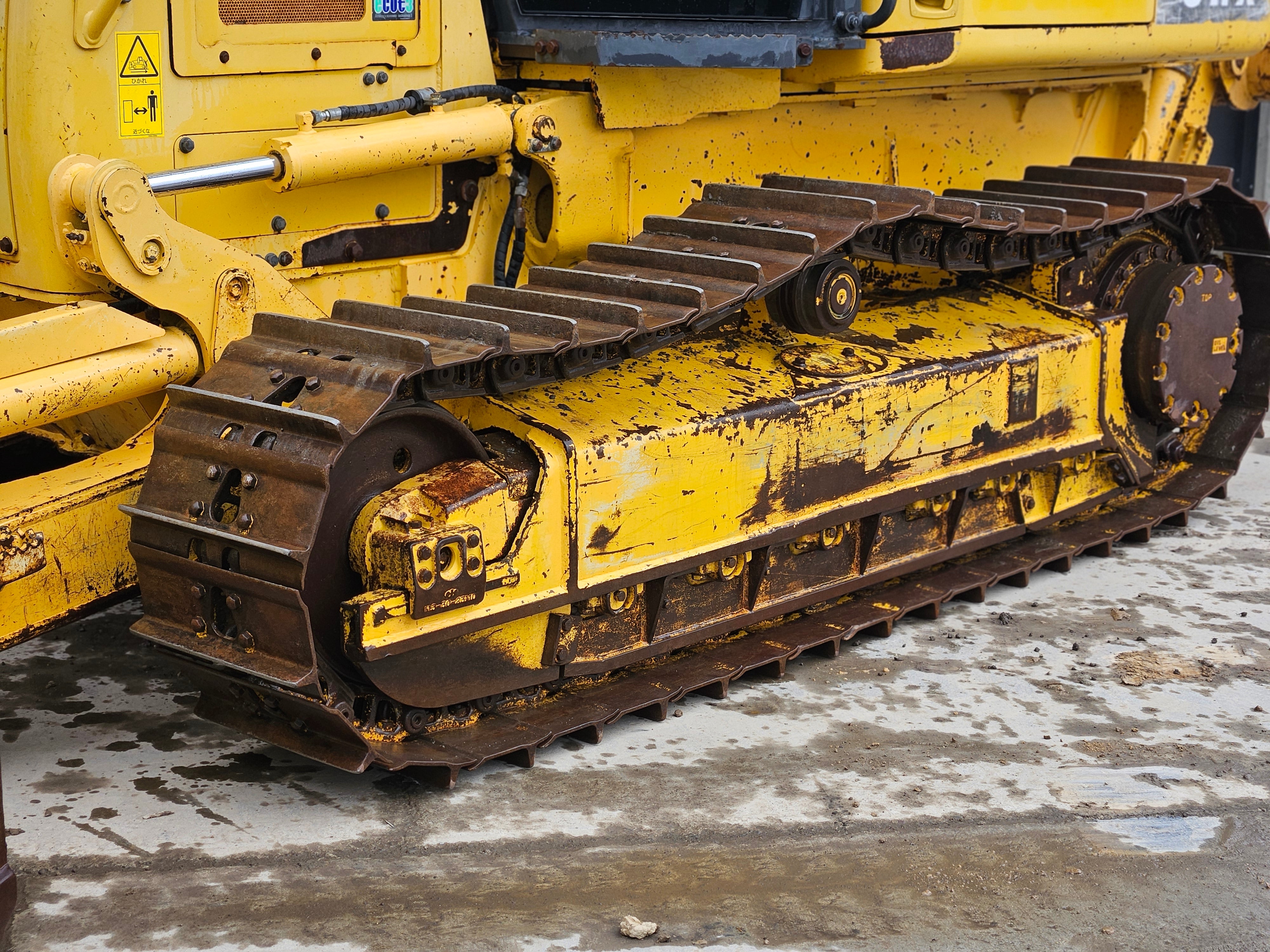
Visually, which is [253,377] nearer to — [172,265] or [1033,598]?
[172,265]

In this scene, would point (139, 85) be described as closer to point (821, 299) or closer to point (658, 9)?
point (658, 9)

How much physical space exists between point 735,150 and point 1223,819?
256cm

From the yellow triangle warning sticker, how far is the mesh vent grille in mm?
219

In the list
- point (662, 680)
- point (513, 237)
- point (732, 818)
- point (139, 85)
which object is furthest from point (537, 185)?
point (732, 818)

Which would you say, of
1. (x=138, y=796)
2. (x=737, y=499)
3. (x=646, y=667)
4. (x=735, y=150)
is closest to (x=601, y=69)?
(x=735, y=150)

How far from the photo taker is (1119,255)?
19.9 feet

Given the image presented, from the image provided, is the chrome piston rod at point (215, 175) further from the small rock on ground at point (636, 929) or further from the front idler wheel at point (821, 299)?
the small rock on ground at point (636, 929)

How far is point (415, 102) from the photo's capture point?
4.58 meters

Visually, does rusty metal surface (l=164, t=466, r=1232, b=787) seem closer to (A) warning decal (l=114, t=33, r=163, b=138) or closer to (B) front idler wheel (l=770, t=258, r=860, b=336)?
(B) front idler wheel (l=770, t=258, r=860, b=336)

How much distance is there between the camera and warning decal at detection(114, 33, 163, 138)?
4109mm

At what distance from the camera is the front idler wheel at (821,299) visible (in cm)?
483

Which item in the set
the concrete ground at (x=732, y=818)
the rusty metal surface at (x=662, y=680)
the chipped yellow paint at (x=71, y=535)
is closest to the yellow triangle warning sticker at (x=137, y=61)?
the chipped yellow paint at (x=71, y=535)

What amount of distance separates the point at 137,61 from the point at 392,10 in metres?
0.75

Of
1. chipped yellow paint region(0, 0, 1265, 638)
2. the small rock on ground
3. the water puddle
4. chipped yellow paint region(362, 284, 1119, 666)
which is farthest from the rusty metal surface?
the water puddle
